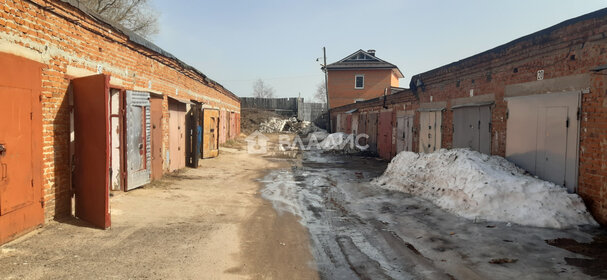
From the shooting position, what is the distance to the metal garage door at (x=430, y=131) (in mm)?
12237

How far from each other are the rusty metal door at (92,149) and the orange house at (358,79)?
3561cm

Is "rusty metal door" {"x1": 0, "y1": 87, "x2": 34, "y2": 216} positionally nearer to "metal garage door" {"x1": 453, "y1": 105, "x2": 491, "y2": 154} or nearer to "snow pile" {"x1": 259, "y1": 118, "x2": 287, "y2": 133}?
"metal garage door" {"x1": 453, "y1": 105, "x2": 491, "y2": 154}

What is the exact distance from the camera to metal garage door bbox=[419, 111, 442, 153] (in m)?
12.2

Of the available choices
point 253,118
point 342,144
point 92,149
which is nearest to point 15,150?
point 92,149

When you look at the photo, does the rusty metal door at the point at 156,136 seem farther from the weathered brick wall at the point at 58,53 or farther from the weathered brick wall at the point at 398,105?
the weathered brick wall at the point at 398,105

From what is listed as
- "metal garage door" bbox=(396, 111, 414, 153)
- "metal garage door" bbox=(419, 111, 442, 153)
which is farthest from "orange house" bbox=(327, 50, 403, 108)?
"metal garage door" bbox=(419, 111, 442, 153)

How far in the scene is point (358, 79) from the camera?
40.4 metres

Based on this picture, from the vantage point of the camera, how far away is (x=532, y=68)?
758 centimetres

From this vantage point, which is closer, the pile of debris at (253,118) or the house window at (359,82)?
the pile of debris at (253,118)

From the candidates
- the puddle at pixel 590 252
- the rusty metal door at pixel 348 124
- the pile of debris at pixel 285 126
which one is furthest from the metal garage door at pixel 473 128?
the pile of debris at pixel 285 126

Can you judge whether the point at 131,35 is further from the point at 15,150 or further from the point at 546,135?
the point at 546,135

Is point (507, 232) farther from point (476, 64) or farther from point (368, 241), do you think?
point (476, 64)

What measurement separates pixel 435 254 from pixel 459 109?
280 inches

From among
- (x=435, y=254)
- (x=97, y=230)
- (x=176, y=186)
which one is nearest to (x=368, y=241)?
(x=435, y=254)
